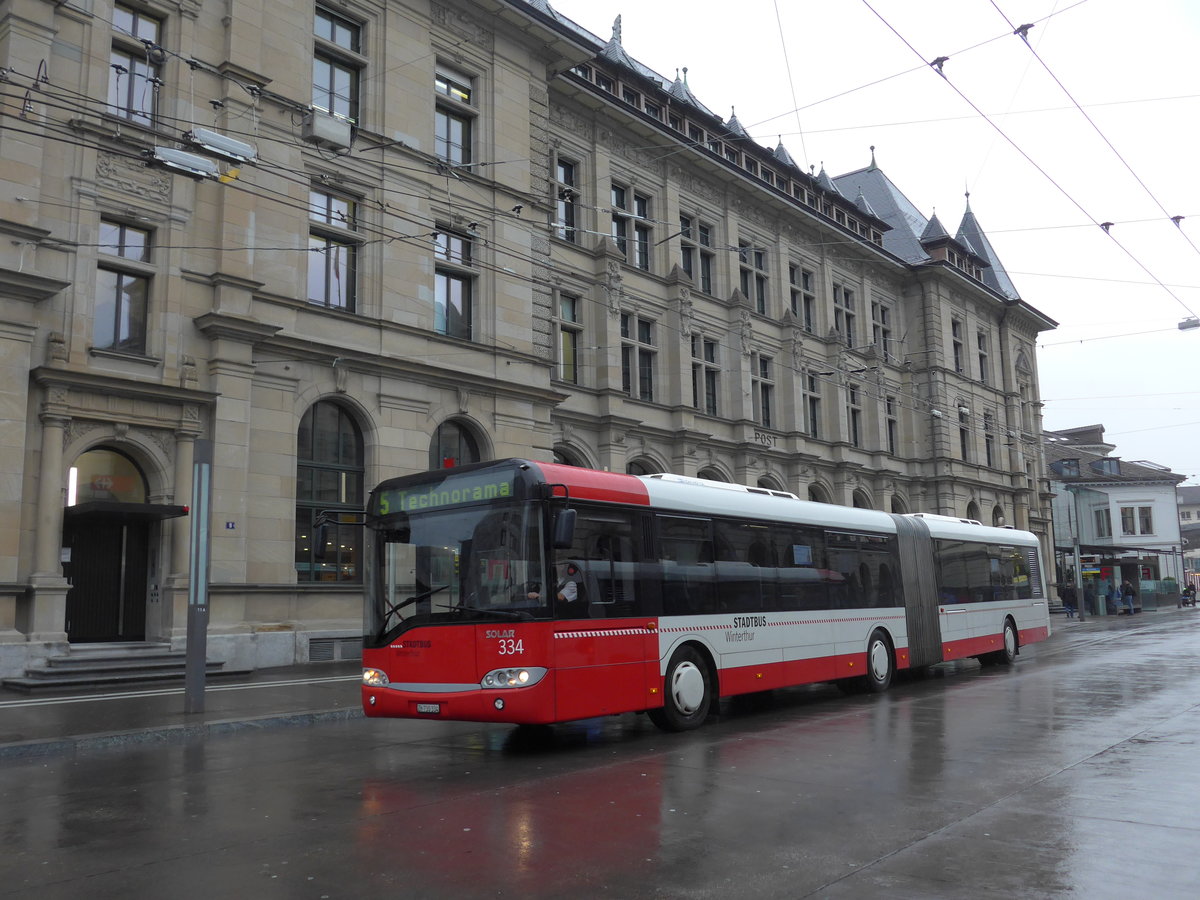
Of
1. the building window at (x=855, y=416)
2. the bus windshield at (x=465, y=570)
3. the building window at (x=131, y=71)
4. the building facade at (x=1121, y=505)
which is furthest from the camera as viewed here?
the building facade at (x=1121, y=505)

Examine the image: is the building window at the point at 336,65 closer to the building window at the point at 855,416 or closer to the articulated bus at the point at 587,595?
the articulated bus at the point at 587,595

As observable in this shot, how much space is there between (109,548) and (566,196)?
16862 millimetres

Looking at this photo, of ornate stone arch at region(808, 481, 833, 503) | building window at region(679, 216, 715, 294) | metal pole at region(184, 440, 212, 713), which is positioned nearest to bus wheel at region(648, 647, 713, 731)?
metal pole at region(184, 440, 212, 713)

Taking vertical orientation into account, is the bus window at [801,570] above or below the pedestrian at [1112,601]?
above

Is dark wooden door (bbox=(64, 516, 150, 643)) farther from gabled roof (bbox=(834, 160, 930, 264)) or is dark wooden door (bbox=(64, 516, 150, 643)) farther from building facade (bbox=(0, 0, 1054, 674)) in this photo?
gabled roof (bbox=(834, 160, 930, 264))

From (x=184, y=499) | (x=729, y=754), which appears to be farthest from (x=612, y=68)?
(x=729, y=754)

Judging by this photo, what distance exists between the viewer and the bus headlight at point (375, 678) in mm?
11172

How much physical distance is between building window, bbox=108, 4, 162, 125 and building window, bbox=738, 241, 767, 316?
875 inches

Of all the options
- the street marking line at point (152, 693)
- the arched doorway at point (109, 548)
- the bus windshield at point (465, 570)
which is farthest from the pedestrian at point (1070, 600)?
the bus windshield at point (465, 570)

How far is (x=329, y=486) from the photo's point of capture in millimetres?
22453

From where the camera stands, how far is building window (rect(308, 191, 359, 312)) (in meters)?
22.6

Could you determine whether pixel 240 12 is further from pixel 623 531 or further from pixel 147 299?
pixel 623 531

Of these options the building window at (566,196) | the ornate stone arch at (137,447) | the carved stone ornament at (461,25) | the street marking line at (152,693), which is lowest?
the street marking line at (152,693)

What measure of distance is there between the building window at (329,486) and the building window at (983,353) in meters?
39.9
